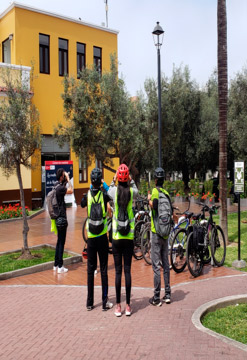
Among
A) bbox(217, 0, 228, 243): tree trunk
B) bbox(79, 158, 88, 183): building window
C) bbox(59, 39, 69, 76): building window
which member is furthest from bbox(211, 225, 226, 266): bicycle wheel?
bbox(59, 39, 69, 76): building window

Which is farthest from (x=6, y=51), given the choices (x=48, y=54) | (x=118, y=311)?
(x=118, y=311)

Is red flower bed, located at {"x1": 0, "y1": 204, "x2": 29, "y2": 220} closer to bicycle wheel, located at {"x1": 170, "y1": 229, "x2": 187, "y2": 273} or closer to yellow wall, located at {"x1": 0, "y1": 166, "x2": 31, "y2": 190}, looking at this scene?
yellow wall, located at {"x1": 0, "y1": 166, "x2": 31, "y2": 190}

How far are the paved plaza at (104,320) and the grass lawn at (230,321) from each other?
0.26 meters

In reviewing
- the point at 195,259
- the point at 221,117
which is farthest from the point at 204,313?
the point at 221,117

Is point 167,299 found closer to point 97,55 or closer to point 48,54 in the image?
point 48,54

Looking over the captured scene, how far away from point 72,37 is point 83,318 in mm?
17868

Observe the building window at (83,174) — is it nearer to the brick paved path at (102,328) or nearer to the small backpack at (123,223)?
the brick paved path at (102,328)

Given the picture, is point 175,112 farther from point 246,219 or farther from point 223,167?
point 223,167

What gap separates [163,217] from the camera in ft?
18.2

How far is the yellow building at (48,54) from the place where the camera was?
18.2 m

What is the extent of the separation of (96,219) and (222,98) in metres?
5.51

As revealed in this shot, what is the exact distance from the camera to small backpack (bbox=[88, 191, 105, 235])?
5.22 metres

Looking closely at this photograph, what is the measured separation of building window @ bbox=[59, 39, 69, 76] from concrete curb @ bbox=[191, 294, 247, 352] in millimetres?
16678

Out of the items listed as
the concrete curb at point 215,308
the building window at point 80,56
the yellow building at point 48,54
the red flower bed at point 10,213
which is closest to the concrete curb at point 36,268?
the concrete curb at point 215,308
